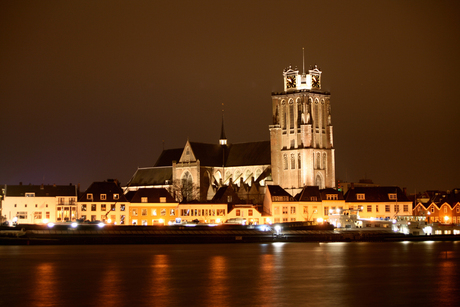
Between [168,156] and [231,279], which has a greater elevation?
[168,156]

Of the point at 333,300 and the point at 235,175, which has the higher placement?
the point at 235,175

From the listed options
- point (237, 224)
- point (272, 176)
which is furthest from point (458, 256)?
point (272, 176)

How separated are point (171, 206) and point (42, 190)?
2096 cm

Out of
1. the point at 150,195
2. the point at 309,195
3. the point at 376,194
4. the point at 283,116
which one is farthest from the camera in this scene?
the point at 283,116

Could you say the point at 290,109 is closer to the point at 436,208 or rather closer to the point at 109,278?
the point at 436,208

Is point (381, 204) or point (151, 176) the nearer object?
point (381, 204)

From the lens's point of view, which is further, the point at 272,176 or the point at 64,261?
the point at 272,176

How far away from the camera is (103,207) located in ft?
350

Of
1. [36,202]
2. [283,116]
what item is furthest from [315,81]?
[36,202]

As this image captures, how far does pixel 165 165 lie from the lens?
155625mm

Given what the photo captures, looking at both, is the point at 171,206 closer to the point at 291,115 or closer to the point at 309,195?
the point at 309,195

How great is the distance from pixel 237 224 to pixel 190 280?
6169 centimetres

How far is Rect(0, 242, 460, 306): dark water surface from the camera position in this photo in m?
34.6

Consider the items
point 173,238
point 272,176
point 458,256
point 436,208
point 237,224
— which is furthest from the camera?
point 272,176
